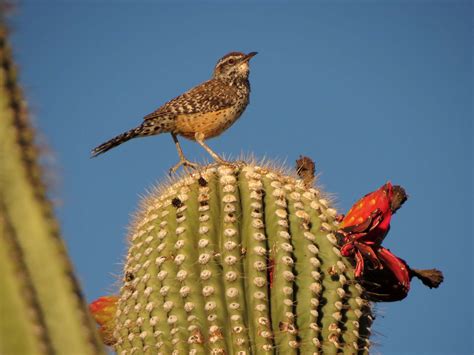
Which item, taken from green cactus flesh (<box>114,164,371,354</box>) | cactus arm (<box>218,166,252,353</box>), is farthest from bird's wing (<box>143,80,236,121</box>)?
cactus arm (<box>218,166,252,353</box>)

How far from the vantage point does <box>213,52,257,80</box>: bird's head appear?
777cm

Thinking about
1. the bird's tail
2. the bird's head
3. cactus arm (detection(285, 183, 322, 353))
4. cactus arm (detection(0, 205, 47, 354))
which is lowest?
cactus arm (detection(0, 205, 47, 354))

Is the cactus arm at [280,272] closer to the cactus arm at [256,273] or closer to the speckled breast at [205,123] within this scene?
the cactus arm at [256,273]

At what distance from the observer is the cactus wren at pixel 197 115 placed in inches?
251

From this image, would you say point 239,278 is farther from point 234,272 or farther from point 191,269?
point 191,269

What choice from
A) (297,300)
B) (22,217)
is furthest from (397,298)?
(22,217)

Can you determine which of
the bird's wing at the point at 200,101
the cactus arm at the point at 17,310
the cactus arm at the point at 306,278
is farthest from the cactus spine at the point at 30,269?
the bird's wing at the point at 200,101

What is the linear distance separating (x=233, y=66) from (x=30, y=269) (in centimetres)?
695

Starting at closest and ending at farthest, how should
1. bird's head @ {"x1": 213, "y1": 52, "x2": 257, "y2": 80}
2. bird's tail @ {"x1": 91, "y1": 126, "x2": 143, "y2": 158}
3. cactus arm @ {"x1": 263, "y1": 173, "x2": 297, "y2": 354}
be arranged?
cactus arm @ {"x1": 263, "y1": 173, "x2": 297, "y2": 354}
bird's tail @ {"x1": 91, "y1": 126, "x2": 143, "y2": 158}
bird's head @ {"x1": 213, "y1": 52, "x2": 257, "y2": 80}

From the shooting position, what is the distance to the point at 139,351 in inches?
113

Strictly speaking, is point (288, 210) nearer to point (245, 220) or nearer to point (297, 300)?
point (245, 220)

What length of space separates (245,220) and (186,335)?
53 cm

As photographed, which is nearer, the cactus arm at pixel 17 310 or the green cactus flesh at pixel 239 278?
the cactus arm at pixel 17 310

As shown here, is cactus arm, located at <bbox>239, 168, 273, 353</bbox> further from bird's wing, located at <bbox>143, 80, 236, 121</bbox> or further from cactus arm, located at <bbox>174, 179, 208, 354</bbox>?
bird's wing, located at <bbox>143, 80, 236, 121</bbox>
